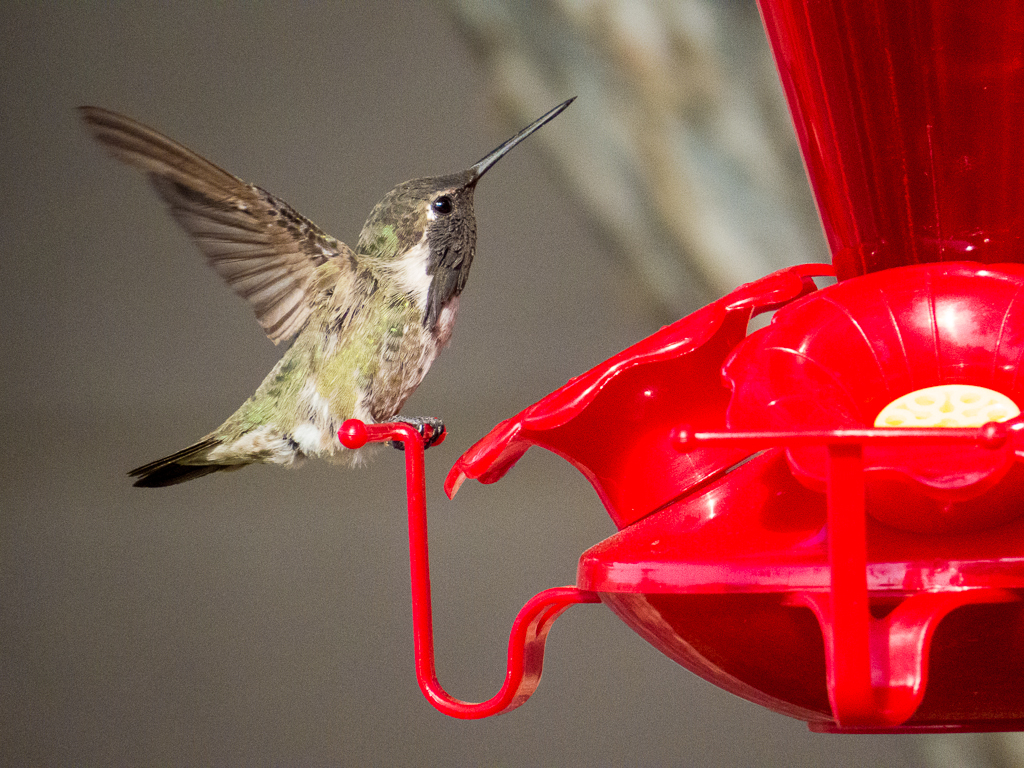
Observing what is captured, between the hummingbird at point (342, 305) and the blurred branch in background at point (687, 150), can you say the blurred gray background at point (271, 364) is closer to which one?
the blurred branch in background at point (687, 150)

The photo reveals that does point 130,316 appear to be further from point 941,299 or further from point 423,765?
point 941,299

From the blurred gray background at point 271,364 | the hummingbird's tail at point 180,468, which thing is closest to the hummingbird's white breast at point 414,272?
the hummingbird's tail at point 180,468

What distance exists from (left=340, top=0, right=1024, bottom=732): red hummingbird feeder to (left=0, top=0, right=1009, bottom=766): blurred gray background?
1.30m

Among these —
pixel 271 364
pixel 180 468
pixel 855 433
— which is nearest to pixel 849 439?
pixel 855 433

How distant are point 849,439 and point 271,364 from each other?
5.55 ft

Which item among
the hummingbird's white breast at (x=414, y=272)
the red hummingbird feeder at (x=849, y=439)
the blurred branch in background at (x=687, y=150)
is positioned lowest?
the red hummingbird feeder at (x=849, y=439)

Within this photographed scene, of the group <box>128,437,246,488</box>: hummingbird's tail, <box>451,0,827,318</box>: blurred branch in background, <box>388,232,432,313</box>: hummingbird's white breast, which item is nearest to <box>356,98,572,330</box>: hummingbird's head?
<box>388,232,432,313</box>: hummingbird's white breast

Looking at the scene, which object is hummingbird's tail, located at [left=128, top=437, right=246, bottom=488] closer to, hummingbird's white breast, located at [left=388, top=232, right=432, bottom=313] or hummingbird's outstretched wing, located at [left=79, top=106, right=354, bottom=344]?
hummingbird's outstretched wing, located at [left=79, top=106, right=354, bottom=344]

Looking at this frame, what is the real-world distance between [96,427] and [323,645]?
0.61 meters

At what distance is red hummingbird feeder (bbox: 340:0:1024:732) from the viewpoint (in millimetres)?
588

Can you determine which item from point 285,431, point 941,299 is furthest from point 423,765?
point 941,299

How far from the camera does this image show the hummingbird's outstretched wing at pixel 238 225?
1.29 metres

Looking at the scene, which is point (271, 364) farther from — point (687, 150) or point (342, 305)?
point (687, 150)

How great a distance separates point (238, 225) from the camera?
1421 millimetres
